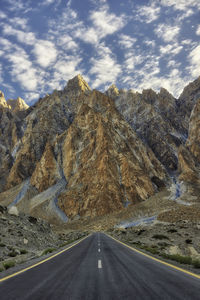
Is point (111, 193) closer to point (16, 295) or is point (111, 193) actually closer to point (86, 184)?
point (86, 184)

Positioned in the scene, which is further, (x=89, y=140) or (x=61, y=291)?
(x=89, y=140)

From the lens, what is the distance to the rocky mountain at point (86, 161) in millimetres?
96438

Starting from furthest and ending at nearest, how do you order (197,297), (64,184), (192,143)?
(192,143)
(64,184)
(197,297)

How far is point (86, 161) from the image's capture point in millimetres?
109375

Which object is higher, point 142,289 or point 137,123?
point 137,123

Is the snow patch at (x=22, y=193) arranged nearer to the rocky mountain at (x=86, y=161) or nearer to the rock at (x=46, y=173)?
the rocky mountain at (x=86, y=161)

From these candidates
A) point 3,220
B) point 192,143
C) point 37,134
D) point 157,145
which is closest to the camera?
point 3,220

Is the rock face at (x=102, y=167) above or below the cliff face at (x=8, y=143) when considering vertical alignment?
below

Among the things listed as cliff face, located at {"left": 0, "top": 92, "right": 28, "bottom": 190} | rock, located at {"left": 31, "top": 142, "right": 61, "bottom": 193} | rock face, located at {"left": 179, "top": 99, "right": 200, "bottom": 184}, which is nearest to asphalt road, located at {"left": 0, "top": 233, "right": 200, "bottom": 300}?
rock, located at {"left": 31, "top": 142, "right": 61, "bottom": 193}

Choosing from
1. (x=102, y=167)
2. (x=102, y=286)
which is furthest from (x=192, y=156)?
(x=102, y=286)

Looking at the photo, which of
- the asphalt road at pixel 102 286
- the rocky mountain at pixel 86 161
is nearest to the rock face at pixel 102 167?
the rocky mountain at pixel 86 161

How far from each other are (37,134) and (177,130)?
127 meters

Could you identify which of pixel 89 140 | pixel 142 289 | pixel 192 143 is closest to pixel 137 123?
pixel 192 143

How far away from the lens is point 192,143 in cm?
16075
